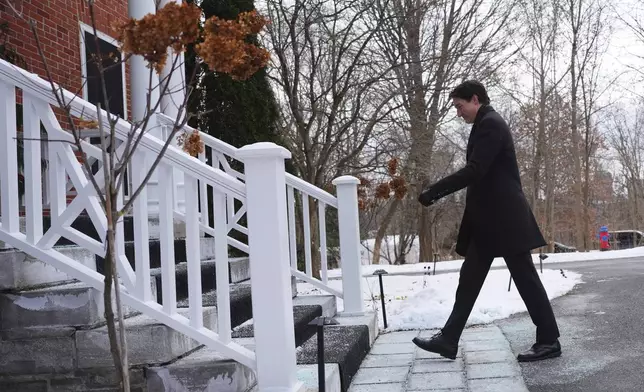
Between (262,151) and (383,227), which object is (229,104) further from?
(383,227)

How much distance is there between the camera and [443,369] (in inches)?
167

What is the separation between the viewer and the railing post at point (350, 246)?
5.37 m

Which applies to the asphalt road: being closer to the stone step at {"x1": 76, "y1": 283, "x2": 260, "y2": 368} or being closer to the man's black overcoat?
the man's black overcoat

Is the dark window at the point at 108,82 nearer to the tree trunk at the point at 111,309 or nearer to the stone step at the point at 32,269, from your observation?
the stone step at the point at 32,269

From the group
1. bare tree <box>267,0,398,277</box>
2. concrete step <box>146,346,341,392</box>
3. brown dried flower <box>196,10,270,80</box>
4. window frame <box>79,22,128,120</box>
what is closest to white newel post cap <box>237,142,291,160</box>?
brown dried flower <box>196,10,270,80</box>

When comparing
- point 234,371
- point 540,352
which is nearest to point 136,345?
point 234,371

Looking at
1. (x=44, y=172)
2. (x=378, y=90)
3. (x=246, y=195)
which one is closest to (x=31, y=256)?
(x=246, y=195)

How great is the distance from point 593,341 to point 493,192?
4.41 feet

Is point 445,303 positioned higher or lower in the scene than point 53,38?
lower

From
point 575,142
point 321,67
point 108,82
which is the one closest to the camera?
point 108,82

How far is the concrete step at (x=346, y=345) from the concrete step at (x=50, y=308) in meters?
1.16

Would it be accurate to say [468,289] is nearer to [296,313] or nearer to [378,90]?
[296,313]

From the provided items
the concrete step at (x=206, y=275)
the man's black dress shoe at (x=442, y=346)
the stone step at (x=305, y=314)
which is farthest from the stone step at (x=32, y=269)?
the man's black dress shoe at (x=442, y=346)

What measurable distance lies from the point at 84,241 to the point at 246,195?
839 mm
